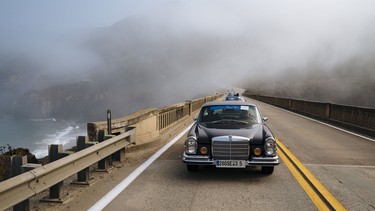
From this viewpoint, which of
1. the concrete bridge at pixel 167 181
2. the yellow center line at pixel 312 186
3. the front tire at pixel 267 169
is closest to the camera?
the concrete bridge at pixel 167 181

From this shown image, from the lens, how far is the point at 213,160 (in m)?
6.87

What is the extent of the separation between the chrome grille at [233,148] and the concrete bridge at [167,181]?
0.46 metres

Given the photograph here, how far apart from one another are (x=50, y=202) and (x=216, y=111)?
441 centimetres

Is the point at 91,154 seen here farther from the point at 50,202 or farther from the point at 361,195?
the point at 361,195

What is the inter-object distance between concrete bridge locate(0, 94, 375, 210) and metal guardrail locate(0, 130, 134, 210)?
0.01 meters

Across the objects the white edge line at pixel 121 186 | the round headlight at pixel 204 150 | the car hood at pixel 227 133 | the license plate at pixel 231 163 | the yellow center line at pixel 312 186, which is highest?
the car hood at pixel 227 133

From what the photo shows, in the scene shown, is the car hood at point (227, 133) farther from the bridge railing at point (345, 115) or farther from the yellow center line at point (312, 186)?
the bridge railing at point (345, 115)

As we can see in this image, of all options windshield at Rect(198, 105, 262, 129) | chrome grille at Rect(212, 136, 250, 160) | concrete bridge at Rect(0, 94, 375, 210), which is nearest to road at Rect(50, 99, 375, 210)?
concrete bridge at Rect(0, 94, 375, 210)

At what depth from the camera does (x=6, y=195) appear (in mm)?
3814

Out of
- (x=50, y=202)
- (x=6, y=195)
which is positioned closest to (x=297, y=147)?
(x=50, y=202)

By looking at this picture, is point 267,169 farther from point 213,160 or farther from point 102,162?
point 102,162

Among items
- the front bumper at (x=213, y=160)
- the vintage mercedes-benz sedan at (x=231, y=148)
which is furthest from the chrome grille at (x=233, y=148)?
the front bumper at (x=213, y=160)

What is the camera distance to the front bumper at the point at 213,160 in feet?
22.3

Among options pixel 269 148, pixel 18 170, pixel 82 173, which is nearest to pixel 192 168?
pixel 269 148
